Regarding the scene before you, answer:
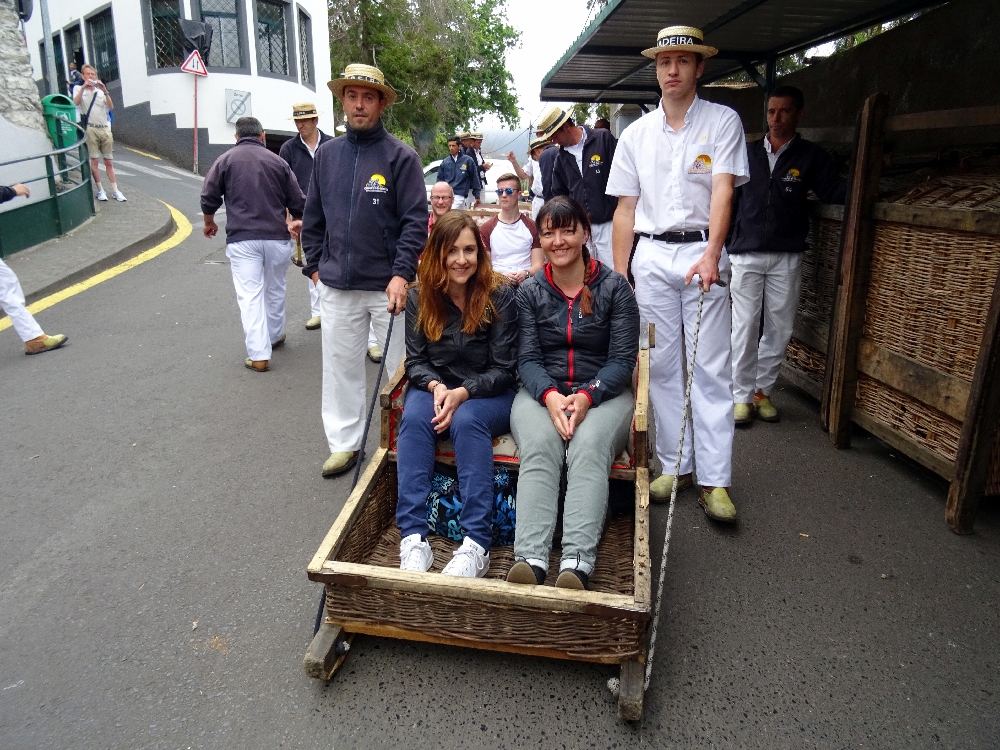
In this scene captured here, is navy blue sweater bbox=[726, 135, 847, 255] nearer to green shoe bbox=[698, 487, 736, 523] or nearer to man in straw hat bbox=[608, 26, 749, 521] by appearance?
man in straw hat bbox=[608, 26, 749, 521]

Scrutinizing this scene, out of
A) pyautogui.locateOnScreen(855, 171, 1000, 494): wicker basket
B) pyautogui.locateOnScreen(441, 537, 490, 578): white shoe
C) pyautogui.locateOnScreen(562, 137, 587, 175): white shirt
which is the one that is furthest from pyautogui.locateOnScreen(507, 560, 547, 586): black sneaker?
pyautogui.locateOnScreen(562, 137, 587, 175): white shirt

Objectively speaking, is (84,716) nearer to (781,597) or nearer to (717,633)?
(717,633)

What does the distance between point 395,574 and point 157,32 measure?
23.1 metres

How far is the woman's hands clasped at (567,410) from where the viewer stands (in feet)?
10.6

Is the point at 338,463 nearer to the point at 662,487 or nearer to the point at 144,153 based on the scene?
the point at 662,487

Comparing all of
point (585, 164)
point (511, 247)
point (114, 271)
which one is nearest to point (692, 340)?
point (585, 164)

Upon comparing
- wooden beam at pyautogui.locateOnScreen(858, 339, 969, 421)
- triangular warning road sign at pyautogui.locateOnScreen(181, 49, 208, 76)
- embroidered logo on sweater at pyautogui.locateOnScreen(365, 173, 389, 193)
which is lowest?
wooden beam at pyautogui.locateOnScreen(858, 339, 969, 421)

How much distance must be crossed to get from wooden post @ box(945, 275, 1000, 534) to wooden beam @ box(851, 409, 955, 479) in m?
0.14

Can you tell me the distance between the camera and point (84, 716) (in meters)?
2.64

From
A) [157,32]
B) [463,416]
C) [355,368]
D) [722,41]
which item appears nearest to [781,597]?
[463,416]

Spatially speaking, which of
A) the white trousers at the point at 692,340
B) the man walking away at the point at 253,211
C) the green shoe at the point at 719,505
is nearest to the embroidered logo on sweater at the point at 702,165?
the white trousers at the point at 692,340

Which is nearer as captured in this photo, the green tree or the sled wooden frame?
the sled wooden frame

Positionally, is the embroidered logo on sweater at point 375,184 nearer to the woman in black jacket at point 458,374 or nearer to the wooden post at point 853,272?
the woman in black jacket at point 458,374

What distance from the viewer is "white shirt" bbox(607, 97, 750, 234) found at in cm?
366
